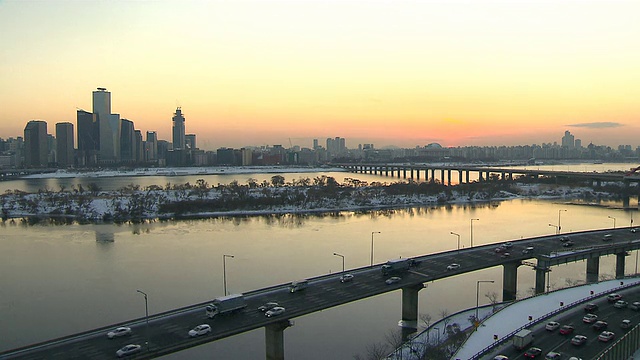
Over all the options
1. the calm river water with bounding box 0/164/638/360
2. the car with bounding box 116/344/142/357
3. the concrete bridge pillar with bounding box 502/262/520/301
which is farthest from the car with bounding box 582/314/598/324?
the car with bounding box 116/344/142/357

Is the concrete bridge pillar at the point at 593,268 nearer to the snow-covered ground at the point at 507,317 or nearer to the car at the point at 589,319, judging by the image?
the snow-covered ground at the point at 507,317

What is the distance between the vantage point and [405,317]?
32.8 feet

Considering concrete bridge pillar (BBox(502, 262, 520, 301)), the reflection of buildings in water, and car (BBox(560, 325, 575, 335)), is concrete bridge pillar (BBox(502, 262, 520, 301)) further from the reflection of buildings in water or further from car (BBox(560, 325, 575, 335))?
the reflection of buildings in water

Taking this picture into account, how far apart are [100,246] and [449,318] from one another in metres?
12.8

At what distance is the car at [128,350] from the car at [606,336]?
662cm

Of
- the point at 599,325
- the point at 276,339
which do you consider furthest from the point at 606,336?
the point at 276,339

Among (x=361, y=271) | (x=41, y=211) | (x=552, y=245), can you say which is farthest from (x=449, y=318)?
(x=41, y=211)

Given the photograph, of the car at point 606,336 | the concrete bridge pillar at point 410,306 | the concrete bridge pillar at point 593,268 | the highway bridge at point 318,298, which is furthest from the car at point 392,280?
the concrete bridge pillar at point 593,268

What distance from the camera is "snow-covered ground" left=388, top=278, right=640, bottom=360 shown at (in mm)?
7848

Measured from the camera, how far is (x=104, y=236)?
64.0ft

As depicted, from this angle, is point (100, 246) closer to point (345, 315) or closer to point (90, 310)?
point (90, 310)

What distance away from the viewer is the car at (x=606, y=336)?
7216 mm

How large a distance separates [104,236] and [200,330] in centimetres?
1396

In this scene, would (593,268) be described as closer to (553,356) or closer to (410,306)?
(410,306)
